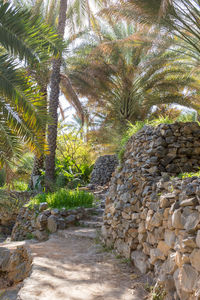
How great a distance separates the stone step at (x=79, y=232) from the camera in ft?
22.2

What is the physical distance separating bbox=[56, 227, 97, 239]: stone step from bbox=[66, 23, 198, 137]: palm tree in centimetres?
620

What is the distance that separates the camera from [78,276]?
4.47m

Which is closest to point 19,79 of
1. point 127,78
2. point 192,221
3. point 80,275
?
point 80,275

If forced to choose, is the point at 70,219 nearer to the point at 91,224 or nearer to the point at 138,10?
the point at 91,224

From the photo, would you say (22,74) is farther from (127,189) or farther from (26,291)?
(26,291)

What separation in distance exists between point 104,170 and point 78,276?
8207mm

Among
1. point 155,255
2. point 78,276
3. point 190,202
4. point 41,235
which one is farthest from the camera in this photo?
point 41,235

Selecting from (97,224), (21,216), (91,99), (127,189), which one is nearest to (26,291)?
(127,189)

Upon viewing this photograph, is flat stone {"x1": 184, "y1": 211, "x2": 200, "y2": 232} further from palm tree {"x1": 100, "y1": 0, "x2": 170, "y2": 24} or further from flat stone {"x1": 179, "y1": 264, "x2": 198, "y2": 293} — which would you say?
palm tree {"x1": 100, "y1": 0, "x2": 170, "y2": 24}

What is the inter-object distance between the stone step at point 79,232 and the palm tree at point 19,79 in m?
2.33

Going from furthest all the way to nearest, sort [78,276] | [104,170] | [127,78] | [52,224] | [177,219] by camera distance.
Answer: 1. [127,78]
2. [104,170]
3. [52,224]
4. [78,276]
5. [177,219]

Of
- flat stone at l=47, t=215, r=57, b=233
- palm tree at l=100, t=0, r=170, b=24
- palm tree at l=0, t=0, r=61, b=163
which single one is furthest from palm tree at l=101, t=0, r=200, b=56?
flat stone at l=47, t=215, r=57, b=233

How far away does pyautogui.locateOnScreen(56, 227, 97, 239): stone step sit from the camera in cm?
677

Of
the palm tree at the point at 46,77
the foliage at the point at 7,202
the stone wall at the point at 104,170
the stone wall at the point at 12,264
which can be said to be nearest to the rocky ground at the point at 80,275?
the stone wall at the point at 12,264
